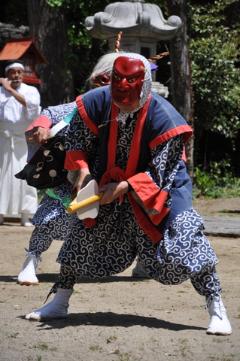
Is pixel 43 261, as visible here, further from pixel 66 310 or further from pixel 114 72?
pixel 114 72

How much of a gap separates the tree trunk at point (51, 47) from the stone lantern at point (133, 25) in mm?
5073

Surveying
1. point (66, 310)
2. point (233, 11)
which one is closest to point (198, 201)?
point (233, 11)

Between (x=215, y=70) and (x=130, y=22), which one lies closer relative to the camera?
(x=130, y=22)

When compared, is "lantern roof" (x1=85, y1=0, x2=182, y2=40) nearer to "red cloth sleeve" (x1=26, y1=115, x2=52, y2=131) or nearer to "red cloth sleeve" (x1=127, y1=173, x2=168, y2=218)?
"red cloth sleeve" (x1=26, y1=115, x2=52, y2=131)

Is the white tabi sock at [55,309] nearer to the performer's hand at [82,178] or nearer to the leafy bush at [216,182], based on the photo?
the performer's hand at [82,178]

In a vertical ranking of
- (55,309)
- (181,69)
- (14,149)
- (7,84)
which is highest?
(55,309)

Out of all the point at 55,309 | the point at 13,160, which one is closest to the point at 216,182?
the point at 13,160

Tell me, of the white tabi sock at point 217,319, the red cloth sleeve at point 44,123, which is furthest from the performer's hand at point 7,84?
the white tabi sock at point 217,319

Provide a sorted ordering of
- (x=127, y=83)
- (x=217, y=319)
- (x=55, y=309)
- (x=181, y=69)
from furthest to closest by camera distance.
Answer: (x=181, y=69) < (x=55, y=309) < (x=217, y=319) < (x=127, y=83)

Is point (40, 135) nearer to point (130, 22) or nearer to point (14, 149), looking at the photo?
point (130, 22)

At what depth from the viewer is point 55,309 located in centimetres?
566

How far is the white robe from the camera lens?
10.5 m

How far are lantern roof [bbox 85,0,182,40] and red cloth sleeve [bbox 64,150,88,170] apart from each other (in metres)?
4.79

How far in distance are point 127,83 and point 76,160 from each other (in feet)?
1.90
